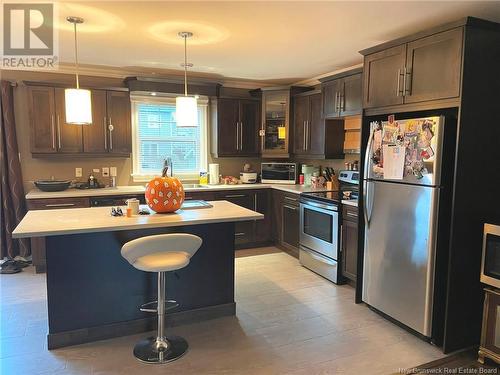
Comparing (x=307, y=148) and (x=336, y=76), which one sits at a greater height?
(x=336, y=76)

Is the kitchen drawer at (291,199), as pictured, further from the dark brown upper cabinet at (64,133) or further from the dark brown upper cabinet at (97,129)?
the dark brown upper cabinet at (64,133)

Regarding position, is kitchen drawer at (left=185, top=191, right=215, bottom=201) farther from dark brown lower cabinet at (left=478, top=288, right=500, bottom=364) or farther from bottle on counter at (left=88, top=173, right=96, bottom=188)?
dark brown lower cabinet at (left=478, top=288, right=500, bottom=364)

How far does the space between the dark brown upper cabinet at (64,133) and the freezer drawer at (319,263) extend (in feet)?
9.75

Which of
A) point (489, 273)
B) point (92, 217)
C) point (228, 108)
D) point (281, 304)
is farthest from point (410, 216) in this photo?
point (228, 108)

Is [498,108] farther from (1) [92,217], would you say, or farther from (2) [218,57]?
(1) [92,217]

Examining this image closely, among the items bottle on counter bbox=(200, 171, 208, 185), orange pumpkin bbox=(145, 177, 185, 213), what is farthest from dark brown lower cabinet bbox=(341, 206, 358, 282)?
bottle on counter bbox=(200, 171, 208, 185)

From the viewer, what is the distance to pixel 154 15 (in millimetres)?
2707

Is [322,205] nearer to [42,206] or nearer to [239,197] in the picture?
[239,197]

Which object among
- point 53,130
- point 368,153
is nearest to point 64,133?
point 53,130

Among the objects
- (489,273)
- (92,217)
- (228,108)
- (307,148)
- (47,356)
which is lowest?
(47,356)

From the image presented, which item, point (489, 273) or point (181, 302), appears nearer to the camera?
point (489, 273)

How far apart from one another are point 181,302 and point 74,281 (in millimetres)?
824

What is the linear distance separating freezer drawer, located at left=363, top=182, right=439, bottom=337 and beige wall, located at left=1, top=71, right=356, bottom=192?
1.72 m

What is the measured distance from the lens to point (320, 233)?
159 inches
